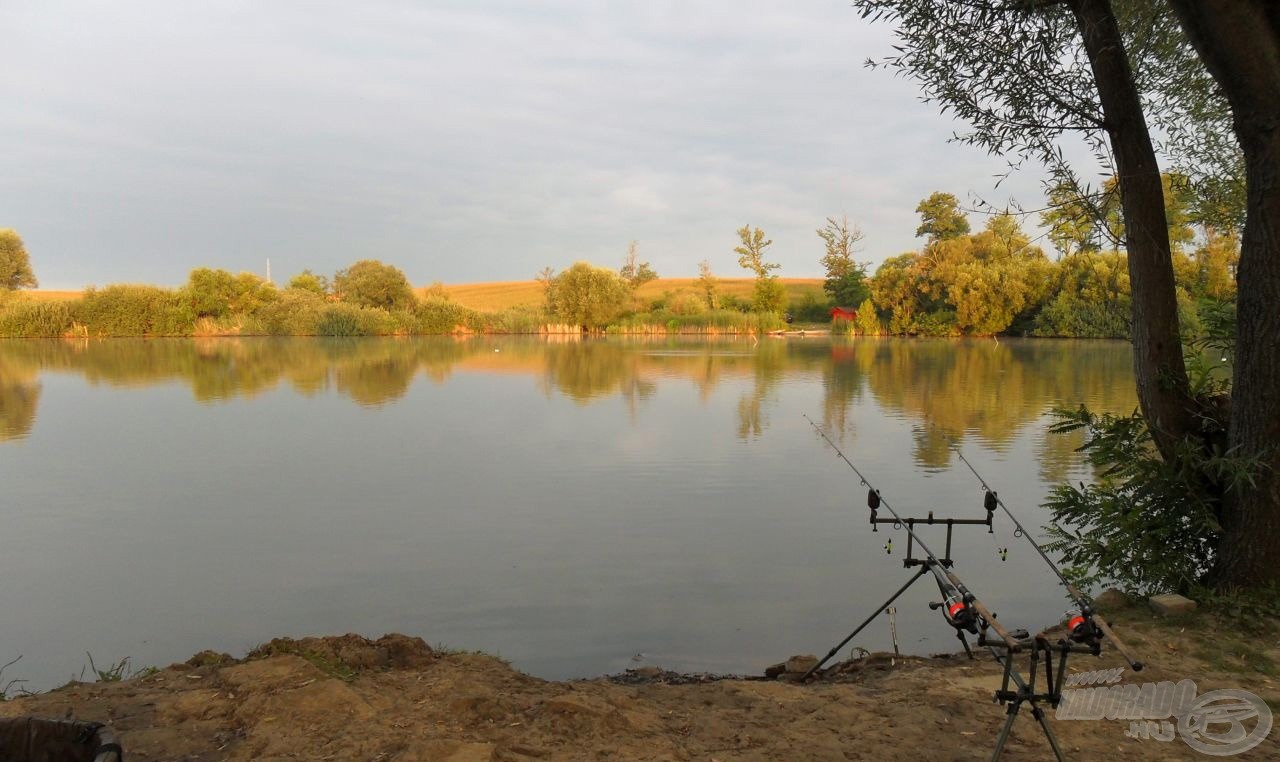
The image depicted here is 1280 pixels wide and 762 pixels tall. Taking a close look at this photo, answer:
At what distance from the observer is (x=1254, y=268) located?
15.7 ft

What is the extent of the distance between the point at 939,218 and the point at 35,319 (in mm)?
59614

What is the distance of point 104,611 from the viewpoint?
19.8 ft

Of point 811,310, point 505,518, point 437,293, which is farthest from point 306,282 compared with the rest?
point 505,518

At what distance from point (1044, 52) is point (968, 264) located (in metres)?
50.1

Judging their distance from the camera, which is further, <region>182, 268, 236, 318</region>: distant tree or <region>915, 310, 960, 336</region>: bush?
<region>915, 310, 960, 336</region>: bush

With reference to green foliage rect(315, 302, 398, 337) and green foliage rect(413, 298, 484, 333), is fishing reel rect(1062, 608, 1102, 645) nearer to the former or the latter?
green foliage rect(315, 302, 398, 337)

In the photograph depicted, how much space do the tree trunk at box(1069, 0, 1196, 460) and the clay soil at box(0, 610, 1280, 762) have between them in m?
1.48

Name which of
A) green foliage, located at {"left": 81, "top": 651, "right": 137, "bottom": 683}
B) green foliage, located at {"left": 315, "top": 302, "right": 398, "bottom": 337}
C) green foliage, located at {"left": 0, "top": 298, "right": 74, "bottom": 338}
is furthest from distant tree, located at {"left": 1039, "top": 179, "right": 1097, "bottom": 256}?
green foliage, located at {"left": 0, "top": 298, "right": 74, "bottom": 338}

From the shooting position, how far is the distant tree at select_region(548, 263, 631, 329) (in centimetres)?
5703

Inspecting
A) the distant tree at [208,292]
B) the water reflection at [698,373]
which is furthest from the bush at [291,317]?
the water reflection at [698,373]

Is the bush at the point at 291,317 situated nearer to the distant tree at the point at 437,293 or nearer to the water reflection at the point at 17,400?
the distant tree at the point at 437,293

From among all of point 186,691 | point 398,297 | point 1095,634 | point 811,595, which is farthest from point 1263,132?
point 398,297

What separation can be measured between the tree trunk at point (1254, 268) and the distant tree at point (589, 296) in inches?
2077

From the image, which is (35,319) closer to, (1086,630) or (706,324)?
(706,324)
